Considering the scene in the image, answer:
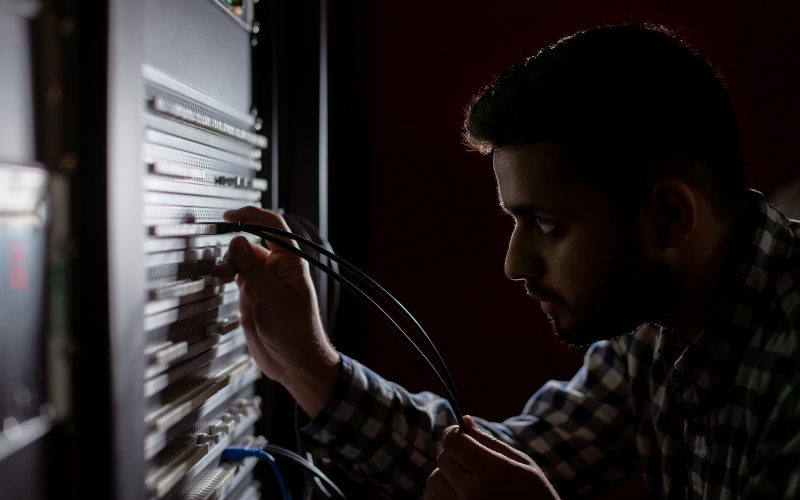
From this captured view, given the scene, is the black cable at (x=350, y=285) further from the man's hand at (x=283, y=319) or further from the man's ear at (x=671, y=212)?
the man's ear at (x=671, y=212)

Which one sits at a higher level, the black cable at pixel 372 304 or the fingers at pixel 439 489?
the black cable at pixel 372 304

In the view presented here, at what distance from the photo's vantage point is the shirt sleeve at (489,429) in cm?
109

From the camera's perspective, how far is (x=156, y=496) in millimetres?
614

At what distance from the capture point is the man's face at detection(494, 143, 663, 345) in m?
0.89

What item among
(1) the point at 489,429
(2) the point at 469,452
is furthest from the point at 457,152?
(2) the point at 469,452

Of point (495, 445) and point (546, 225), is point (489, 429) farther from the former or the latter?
point (546, 225)

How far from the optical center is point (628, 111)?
86 centimetres

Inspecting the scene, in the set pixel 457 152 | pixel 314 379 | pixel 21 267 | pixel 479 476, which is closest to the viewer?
pixel 21 267

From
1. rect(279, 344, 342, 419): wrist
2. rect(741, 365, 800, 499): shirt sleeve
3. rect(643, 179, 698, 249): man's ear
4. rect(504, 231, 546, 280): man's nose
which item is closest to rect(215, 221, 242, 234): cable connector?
rect(279, 344, 342, 419): wrist

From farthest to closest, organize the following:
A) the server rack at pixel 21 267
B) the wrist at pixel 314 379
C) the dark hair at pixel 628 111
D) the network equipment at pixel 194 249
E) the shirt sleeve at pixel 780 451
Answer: the wrist at pixel 314 379 → the dark hair at pixel 628 111 → the shirt sleeve at pixel 780 451 → the network equipment at pixel 194 249 → the server rack at pixel 21 267

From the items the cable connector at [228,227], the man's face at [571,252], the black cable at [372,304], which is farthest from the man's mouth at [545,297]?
the cable connector at [228,227]

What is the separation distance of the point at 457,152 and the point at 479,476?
0.93m

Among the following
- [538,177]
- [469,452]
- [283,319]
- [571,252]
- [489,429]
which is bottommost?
[489,429]

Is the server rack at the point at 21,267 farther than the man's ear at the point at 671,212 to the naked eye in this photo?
No
